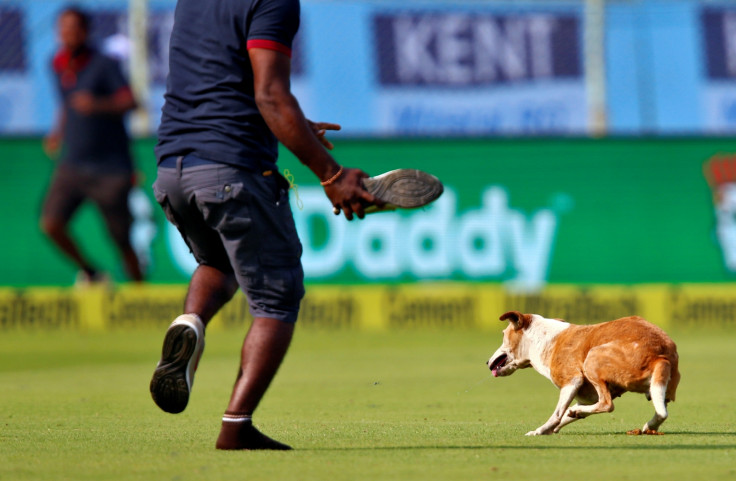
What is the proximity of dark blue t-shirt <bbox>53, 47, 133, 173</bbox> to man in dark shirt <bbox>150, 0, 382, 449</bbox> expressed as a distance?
10.7 meters

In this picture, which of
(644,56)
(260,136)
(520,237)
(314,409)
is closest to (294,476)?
(260,136)

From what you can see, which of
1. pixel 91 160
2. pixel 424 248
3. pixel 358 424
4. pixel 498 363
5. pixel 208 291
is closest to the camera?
pixel 208 291

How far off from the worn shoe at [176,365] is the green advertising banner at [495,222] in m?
11.1

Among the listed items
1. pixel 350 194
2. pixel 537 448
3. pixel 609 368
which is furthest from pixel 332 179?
pixel 609 368

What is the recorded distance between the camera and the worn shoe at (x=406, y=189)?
5.24 meters

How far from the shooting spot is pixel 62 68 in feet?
54.1

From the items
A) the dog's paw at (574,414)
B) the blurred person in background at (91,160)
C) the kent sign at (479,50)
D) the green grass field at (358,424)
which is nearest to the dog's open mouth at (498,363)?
the green grass field at (358,424)

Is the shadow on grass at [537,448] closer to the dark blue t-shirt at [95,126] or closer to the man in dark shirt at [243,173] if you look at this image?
the man in dark shirt at [243,173]

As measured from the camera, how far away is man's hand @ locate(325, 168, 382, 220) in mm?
5323

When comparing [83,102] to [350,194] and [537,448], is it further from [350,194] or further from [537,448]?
[537,448]

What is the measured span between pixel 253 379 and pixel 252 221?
0.67 meters

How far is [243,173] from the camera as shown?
5.45 metres

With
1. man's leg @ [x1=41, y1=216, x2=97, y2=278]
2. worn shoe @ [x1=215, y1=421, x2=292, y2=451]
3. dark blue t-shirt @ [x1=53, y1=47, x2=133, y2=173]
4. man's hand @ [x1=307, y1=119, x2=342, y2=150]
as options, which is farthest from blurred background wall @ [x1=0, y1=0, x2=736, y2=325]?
worn shoe @ [x1=215, y1=421, x2=292, y2=451]

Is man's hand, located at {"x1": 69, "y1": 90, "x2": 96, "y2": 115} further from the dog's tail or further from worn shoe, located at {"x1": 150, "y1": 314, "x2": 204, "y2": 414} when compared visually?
the dog's tail
